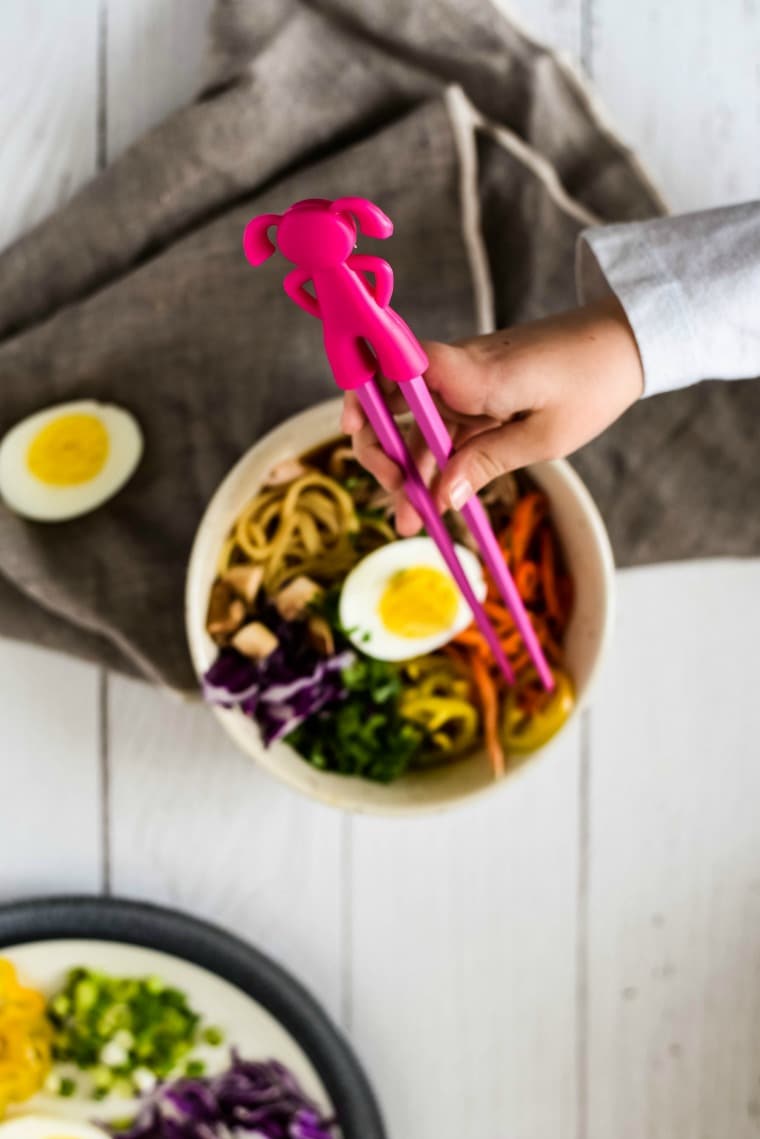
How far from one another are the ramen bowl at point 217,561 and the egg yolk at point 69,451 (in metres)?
0.17

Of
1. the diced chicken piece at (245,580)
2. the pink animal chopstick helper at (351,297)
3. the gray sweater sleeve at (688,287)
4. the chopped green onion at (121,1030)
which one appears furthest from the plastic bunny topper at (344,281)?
the chopped green onion at (121,1030)

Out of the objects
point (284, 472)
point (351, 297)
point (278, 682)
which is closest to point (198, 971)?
point (278, 682)

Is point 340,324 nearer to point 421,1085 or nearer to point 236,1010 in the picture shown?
point 236,1010

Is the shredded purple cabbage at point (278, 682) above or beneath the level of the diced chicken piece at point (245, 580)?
beneath

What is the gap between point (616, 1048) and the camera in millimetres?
1103

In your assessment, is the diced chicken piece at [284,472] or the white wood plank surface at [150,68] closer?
the diced chicken piece at [284,472]

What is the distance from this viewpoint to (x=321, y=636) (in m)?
0.94

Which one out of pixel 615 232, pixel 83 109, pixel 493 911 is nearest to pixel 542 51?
pixel 615 232

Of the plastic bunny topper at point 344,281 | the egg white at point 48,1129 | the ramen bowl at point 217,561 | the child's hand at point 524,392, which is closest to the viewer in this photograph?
the plastic bunny topper at point 344,281

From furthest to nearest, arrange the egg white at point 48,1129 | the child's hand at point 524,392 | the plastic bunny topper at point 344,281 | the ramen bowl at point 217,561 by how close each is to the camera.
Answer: the egg white at point 48,1129 < the ramen bowl at point 217,561 < the child's hand at point 524,392 < the plastic bunny topper at point 344,281

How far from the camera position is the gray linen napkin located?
101cm

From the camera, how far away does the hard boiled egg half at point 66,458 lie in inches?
39.6

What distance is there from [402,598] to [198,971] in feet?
1.31

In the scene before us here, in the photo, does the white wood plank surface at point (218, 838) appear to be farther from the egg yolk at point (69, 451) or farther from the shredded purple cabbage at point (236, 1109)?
the egg yolk at point (69, 451)
